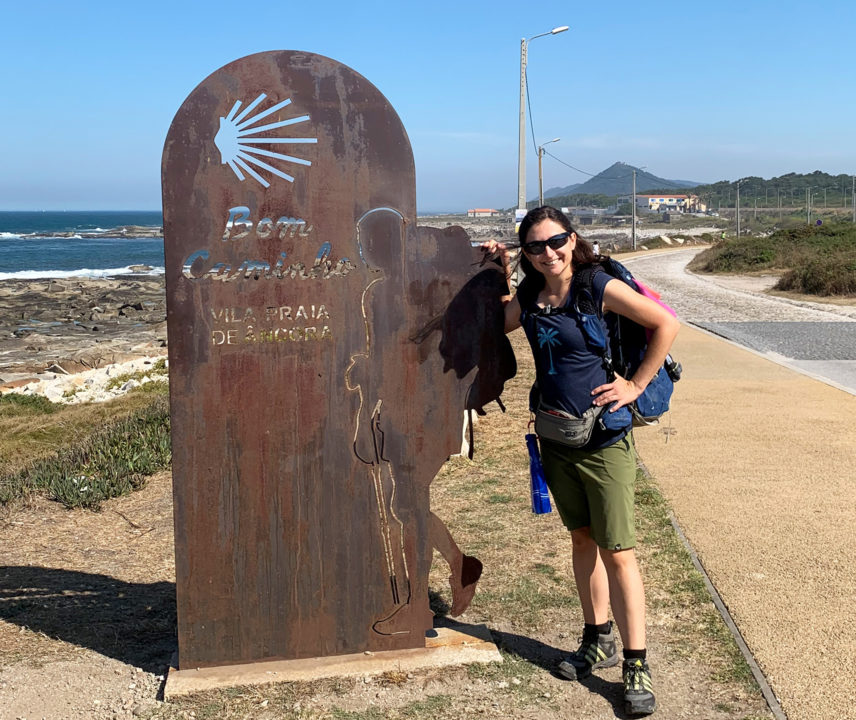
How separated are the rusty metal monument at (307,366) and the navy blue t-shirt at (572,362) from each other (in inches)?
17.7

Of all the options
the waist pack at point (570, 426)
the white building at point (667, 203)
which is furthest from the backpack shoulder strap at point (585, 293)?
the white building at point (667, 203)

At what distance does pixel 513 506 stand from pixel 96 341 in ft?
72.8

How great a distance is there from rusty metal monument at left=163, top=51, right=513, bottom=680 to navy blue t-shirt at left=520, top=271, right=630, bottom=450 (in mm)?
450

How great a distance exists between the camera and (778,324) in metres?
17.5

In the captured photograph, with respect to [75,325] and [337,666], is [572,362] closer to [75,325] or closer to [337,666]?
[337,666]

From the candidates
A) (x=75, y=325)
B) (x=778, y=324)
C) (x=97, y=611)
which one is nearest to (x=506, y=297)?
(x=97, y=611)

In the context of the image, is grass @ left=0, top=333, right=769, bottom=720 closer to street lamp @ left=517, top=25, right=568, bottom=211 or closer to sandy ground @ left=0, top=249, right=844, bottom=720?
sandy ground @ left=0, top=249, right=844, bottom=720

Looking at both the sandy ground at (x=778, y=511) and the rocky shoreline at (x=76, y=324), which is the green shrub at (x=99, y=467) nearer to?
the sandy ground at (x=778, y=511)

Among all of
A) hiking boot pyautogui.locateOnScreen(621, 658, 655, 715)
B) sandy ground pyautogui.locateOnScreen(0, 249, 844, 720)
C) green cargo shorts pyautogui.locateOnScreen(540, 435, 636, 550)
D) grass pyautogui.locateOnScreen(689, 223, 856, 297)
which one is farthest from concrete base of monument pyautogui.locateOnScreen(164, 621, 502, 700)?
grass pyautogui.locateOnScreen(689, 223, 856, 297)

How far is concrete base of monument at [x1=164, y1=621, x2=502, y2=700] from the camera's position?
11.8 feet

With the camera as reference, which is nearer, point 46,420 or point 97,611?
point 97,611

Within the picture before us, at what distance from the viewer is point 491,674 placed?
369 cm

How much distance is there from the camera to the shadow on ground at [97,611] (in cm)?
409

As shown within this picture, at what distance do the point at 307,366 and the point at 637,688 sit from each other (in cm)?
171
